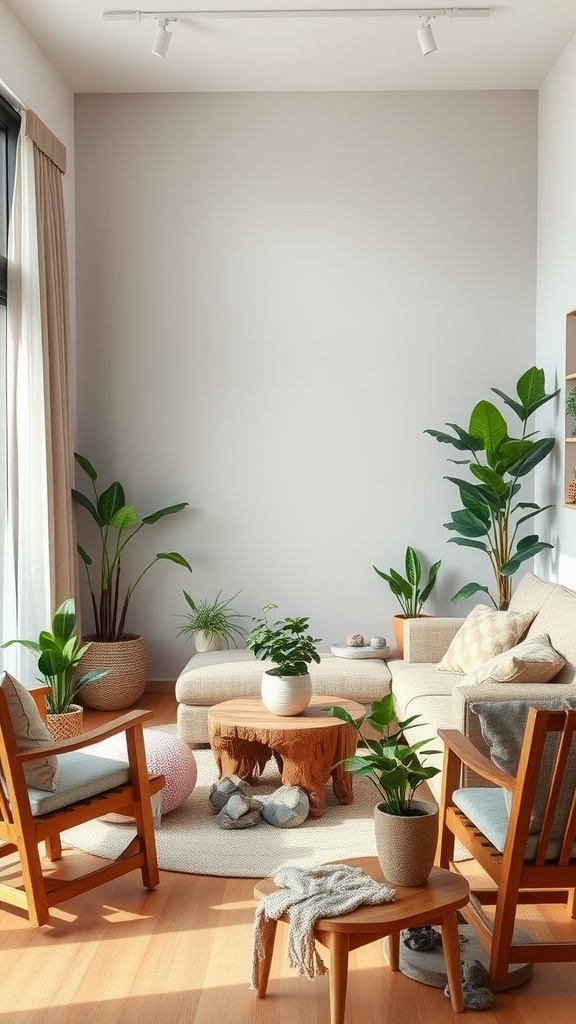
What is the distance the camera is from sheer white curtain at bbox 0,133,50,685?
4750 mm

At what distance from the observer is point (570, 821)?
2385 millimetres

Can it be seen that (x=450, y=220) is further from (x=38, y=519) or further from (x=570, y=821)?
(x=570, y=821)

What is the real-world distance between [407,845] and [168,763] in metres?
1.60

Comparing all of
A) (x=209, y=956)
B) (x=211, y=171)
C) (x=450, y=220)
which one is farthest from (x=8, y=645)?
(x=450, y=220)

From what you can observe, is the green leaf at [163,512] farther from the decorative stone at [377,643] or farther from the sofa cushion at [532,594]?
the sofa cushion at [532,594]

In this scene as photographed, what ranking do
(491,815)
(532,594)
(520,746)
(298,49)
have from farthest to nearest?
(298,49), (532,594), (491,815), (520,746)

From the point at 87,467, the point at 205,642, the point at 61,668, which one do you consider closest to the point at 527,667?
the point at 61,668

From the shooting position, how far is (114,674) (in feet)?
17.9

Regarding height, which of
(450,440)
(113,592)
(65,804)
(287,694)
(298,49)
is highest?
(298,49)

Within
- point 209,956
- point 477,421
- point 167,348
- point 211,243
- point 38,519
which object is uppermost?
point 211,243

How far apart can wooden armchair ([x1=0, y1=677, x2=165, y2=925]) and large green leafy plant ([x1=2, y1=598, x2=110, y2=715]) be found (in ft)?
3.27

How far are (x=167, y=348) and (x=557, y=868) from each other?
4.12 metres

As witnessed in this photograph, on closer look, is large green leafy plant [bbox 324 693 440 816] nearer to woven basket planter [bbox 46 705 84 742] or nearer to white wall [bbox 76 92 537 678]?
woven basket planter [bbox 46 705 84 742]

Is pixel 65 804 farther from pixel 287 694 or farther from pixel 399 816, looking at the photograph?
pixel 287 694
